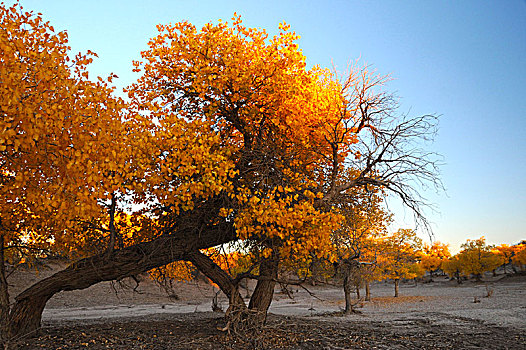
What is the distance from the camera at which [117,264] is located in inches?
407

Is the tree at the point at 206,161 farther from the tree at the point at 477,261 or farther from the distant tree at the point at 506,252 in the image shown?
the distant tree at the point at 506,252

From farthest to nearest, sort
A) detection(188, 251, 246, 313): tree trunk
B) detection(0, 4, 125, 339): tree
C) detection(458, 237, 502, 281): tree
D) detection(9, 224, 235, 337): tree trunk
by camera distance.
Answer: detection(458, 237, 502, 281): tree → detection(188, 251, 246, 313): tree trunk → detection(9, 224, 235, 337): tree trunk → detection(0, 4, 125, 339): tree

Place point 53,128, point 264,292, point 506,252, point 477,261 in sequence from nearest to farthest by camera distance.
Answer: point 53,128 < point 264,292 < point 477,261 < point 506,252

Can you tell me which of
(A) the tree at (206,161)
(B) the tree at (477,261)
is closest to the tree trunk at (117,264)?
(A) the tree at (206,161)

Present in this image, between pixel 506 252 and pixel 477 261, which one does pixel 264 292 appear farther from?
pixel 506 252

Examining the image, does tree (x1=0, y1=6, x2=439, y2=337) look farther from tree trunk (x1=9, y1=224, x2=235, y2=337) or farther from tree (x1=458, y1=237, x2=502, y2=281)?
tree (x1=458, y1=237, x2=502, y2=281)

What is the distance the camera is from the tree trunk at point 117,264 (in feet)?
33.9

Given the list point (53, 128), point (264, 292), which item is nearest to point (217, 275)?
point (264, 292)

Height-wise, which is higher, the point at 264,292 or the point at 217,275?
the point at 217,275

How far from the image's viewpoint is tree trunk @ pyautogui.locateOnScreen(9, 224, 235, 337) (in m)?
10.3

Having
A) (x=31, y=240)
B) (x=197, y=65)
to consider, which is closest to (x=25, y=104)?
(x=197, y=65)

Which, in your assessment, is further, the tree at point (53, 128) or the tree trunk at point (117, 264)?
the tree trunk at point (117, 264)

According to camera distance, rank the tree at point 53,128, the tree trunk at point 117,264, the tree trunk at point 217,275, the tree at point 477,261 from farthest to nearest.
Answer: the tree at point 477,261
the tree trunk at point 217,275
the tree trunk at point 117,264
the tree at point 53,128

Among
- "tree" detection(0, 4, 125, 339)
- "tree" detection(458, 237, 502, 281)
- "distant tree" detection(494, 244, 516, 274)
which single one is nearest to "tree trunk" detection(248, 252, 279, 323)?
"tree" detection(0, 4, 125, 339)
